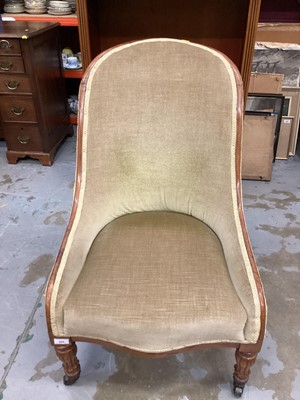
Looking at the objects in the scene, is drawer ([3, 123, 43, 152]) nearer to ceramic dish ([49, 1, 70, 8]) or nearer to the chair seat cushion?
ceramic dish ([49, 1, 70, 8])

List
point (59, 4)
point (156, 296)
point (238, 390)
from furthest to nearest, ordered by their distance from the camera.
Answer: point (59, 4)
point (238, 390)
point (156, 296)

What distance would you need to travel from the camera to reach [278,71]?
93.7 inches

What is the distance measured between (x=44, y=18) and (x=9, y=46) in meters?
0.57

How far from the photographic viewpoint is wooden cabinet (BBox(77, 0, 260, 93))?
5.63ft

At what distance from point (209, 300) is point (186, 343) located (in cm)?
12

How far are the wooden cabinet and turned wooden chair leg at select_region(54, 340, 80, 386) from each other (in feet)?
3.86

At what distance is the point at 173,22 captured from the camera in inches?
69.9

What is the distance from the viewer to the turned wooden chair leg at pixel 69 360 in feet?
3.47

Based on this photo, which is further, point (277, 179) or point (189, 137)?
point (277, 179)

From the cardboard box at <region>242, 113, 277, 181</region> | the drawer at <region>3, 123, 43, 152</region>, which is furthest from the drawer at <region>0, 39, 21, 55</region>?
the cardboard box at <region>242, 113, 277, 181</region>

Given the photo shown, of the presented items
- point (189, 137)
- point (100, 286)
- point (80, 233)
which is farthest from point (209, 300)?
point (189, 137)

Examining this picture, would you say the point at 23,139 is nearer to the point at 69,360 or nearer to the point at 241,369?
the point at 69,360

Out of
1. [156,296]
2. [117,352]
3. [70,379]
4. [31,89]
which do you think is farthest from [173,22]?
[70,379]

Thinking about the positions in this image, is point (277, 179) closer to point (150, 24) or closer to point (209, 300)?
point (150, 24)
